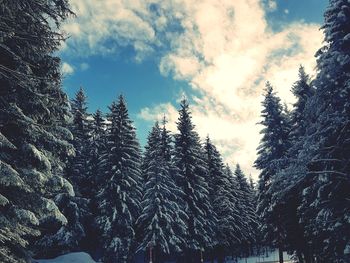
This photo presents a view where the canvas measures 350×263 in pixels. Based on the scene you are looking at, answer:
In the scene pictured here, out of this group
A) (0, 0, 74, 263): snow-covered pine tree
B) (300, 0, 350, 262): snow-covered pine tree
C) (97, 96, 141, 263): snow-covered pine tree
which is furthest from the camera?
(97, 96, 141, 263): snow-covered pine tree

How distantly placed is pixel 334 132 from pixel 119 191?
20528 mm

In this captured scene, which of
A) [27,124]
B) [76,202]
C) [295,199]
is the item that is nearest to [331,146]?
[295,199]

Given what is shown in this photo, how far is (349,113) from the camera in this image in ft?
45.9

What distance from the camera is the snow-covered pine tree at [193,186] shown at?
31.7 m

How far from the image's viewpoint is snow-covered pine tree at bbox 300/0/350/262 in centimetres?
1376

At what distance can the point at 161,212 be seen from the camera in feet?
99.1

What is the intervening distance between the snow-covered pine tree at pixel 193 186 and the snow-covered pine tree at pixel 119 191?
192 inches

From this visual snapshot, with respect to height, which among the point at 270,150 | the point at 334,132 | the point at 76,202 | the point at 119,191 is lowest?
the point at 76,202

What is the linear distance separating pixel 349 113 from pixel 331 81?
5.67 ft

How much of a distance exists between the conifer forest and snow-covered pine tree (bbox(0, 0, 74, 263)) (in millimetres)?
38

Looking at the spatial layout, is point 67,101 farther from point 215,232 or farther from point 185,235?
point 215,232

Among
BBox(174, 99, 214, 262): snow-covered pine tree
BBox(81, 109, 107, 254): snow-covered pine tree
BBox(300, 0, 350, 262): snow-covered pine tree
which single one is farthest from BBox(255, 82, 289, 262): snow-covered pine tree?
BBox(81, 109, 107, 254): snow-covered pine tree

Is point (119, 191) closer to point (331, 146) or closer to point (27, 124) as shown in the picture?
point (331, 146)

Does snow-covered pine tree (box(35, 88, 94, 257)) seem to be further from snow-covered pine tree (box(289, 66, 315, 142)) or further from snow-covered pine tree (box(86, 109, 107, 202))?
snow-covered pine tree (box(289, 66, 315, 142))
